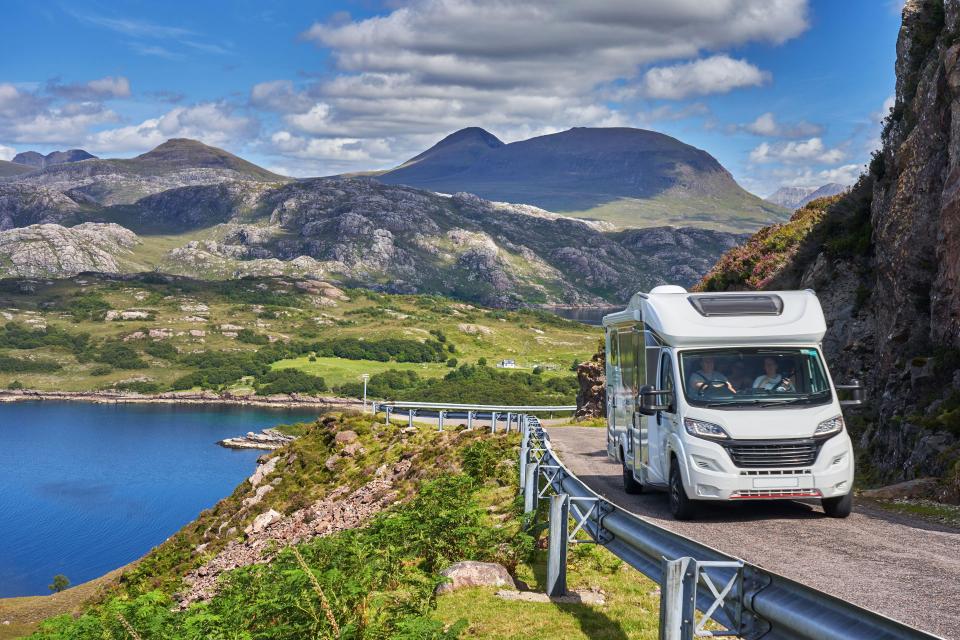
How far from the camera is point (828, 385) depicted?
15.2 metres

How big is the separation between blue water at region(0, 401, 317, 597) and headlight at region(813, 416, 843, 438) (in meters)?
105

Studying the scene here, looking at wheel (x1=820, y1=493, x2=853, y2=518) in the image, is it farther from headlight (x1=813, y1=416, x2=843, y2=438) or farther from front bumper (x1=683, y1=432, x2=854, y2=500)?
headlight (x1=813, y1=416, x2=843, y2=438)

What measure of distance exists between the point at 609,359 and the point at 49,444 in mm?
191809

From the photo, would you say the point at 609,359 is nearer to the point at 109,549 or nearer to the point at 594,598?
the point at 594,598

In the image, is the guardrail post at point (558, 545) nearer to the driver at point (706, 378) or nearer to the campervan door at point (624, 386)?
the driver at point (706, 378)

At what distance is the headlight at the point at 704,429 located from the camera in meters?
14.3

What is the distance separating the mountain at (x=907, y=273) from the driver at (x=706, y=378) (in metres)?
6.05

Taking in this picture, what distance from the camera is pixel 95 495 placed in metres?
142

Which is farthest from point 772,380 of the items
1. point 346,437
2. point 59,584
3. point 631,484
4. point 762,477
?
point 59,584

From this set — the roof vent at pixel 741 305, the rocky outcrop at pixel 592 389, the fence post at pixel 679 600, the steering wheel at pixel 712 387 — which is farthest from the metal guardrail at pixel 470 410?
the fence post at pixel 679 600

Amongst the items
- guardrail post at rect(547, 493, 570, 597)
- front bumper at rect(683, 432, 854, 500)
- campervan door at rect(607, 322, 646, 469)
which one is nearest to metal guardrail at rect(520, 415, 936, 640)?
guardrail post at rect(547, 493, 570, 597)

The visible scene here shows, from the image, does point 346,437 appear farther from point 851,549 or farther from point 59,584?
point 59,584

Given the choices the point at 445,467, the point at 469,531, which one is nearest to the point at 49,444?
the point at 445,467

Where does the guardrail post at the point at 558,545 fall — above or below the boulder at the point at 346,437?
above
